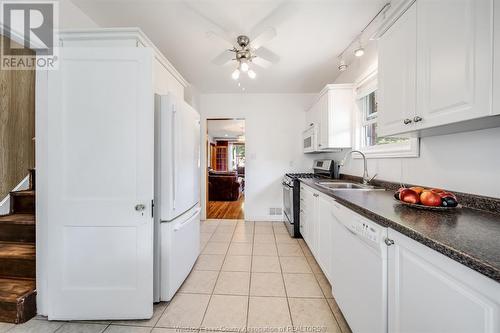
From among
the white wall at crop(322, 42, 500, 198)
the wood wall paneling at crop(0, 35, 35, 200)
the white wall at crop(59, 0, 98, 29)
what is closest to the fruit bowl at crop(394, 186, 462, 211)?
the white wall at crop(322, 42, 500, 198)

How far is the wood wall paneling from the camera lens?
7.69 feet

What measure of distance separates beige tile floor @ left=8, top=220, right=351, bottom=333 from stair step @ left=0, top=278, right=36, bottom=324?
5 centimetres

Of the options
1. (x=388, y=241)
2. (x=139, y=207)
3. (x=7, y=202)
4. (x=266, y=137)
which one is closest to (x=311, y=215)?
(x=388, y=241)

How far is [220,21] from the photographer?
6.94 feet

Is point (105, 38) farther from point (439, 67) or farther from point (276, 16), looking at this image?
point (439, 67)

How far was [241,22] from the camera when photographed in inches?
83.4

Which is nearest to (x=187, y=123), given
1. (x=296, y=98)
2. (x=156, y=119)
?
(x=156, y=119)

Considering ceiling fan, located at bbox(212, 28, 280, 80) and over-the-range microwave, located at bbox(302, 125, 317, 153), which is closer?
ceiling fan, located at bbox(212, 28, 280, 80)

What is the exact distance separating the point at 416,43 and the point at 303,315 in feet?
6.73

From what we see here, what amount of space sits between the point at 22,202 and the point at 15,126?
0.95 metres

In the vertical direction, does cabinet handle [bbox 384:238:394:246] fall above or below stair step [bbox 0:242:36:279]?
above

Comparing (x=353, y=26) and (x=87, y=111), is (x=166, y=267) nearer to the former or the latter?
(x=87, y=111)

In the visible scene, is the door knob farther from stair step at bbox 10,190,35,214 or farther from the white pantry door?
stair step at bbox 10,190,35,214

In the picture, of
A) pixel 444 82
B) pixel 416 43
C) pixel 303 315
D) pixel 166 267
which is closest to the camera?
pixel 444 82
